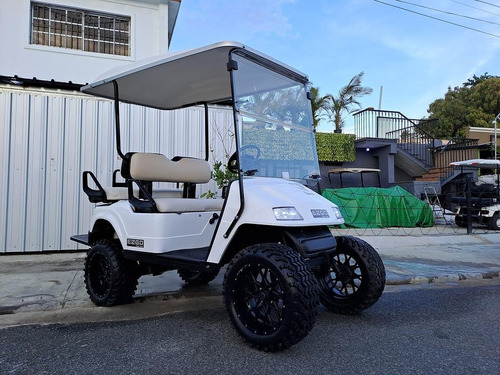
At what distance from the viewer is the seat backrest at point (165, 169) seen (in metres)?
4.21

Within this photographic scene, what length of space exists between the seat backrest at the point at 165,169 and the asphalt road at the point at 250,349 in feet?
5.02

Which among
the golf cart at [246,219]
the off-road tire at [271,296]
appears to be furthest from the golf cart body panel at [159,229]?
the off-road tire at [271,296]

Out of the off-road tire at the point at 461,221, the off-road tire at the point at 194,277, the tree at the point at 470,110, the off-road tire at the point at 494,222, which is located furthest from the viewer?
the tree at the point at 470,110

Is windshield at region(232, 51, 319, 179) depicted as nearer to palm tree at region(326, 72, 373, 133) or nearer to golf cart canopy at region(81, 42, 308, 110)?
golf cart canopy at region(81, 42, 308, 110)

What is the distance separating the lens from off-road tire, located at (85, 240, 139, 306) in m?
4.17

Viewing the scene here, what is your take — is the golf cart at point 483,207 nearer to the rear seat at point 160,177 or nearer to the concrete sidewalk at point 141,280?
the concrete sidewalk at point 141,280

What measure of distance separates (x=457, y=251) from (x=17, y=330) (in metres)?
8.27

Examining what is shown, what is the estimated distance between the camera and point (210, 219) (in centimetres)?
408

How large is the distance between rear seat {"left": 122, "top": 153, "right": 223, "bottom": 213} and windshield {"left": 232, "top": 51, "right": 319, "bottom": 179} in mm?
958

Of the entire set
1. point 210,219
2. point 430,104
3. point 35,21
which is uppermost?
point 430,104

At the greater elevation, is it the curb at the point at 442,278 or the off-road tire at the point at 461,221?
the off-road tire at the point at 461,221

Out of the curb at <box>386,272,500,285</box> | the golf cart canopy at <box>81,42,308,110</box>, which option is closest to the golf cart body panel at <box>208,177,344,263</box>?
the golf cart canopy at <box>81,42,308,110</box>

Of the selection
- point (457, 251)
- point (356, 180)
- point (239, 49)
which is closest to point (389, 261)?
point (457, 251)

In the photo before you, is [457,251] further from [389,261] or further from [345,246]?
[345,246]
